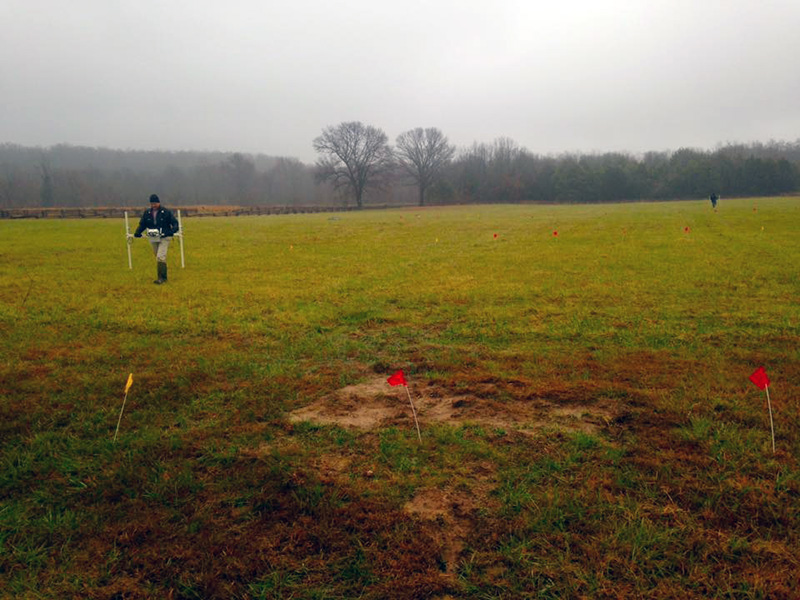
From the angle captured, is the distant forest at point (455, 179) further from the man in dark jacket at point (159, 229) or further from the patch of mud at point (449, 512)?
the patch of mud at point (449, 512)

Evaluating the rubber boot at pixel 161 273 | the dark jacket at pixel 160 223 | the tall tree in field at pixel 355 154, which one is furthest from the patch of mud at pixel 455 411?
the tall tree in field at pixel 355 154

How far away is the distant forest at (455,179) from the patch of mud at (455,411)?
83723mm

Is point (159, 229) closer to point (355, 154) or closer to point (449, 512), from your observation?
point (449, 512)

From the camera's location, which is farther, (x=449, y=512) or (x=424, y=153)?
(x=424, y=153)

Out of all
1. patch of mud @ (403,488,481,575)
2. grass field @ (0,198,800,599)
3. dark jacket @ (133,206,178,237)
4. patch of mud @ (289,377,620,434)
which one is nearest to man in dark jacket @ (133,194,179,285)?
dark jacket @ (133,206,178,237)

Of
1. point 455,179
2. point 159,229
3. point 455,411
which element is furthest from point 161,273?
point 455,179

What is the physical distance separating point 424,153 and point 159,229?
90.5 meters

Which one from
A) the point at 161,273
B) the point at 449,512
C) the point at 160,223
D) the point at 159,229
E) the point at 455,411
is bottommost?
the point at 449,512

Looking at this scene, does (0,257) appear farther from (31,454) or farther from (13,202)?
(13,202)

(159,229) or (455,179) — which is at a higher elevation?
(455,179)

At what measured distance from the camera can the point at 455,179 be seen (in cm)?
10694

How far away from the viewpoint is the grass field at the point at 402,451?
2.90 m

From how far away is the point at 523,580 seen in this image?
279 centimetres

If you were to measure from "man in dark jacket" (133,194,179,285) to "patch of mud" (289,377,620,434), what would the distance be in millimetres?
8926
